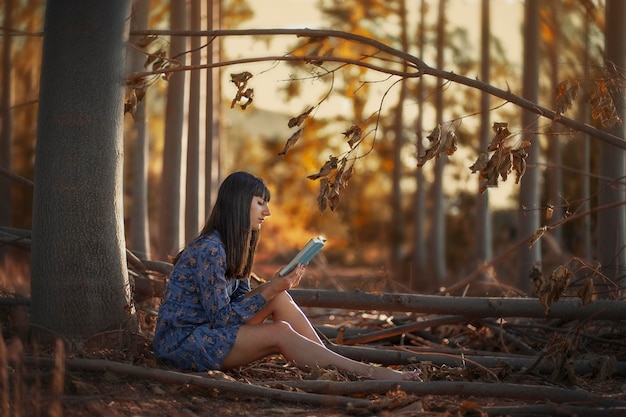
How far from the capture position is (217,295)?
6.11 metres

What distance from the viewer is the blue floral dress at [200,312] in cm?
613

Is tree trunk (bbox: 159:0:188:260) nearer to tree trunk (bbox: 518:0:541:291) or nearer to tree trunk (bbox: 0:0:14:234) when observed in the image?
tree trunk (bbox: 518:0:541:291)

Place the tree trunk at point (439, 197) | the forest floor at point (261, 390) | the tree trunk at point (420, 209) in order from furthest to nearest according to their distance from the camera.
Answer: the tree trunk at point (420, 209), the tree trunk at point (439, 197), the forest floor at point (261, 390)

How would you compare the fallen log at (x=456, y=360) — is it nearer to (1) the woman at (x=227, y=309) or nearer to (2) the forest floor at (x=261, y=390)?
(2) the forest floor at (x=261, y=390)

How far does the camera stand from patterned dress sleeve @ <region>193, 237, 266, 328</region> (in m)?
6.12

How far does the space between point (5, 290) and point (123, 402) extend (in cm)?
289

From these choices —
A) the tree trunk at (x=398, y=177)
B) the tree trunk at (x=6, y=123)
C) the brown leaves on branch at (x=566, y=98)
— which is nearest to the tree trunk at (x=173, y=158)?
the brown leaves on branch at (x=566, y=98)

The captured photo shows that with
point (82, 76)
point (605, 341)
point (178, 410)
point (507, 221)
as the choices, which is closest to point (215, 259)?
point (178, 410)

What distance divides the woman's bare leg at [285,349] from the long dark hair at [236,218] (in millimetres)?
447

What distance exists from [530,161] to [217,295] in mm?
8736

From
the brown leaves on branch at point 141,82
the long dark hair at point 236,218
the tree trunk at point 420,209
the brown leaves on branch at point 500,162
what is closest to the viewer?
the long dark hair at point 236,218

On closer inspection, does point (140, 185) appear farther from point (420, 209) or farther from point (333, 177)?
point (420, 209)

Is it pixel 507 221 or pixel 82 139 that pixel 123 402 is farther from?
pixel 507 221

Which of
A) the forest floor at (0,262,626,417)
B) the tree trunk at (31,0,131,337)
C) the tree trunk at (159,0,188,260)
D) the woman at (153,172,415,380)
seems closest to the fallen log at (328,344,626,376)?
the forest floor at (0,262,626,417)
